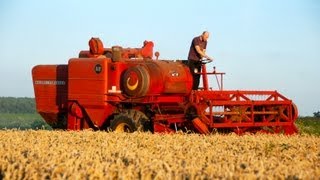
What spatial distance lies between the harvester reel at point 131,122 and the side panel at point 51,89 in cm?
327

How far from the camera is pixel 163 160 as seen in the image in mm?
7461

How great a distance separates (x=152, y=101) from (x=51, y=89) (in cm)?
443

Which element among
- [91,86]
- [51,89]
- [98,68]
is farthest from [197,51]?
[51,89]

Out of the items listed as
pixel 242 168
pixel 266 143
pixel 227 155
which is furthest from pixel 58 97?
pixel 242 168

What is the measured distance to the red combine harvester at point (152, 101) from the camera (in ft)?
46.9

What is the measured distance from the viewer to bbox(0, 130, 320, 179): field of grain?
6.41 m

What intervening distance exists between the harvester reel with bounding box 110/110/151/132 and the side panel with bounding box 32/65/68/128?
327 cm

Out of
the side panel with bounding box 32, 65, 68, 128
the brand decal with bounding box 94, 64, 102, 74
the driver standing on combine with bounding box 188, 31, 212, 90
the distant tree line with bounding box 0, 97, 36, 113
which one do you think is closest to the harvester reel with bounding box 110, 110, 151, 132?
the brand decal with bounding box 94, 64, 102, 74

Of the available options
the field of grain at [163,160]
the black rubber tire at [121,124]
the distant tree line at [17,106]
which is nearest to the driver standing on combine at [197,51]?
the black rubber tire at [121,124]

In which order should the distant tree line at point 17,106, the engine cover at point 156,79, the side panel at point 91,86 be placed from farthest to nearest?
the distant tree line at point 17,106 < the side panel at point 91,86 < the engine cover at point 156,79

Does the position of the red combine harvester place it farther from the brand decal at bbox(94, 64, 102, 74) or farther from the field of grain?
the field of grain

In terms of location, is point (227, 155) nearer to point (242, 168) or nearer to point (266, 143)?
point (242, 168)

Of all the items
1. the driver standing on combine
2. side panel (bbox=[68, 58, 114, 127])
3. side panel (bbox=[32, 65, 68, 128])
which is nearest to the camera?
the driver standing on combine

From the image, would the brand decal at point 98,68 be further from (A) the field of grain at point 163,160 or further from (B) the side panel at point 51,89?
(A) the field of grain at point 163,160
